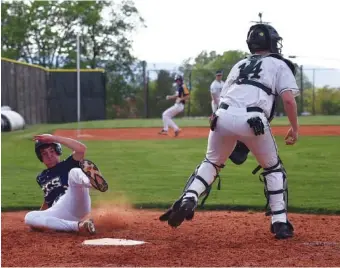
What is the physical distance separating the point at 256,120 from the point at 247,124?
0.29 feet

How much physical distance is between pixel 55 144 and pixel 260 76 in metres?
2.06

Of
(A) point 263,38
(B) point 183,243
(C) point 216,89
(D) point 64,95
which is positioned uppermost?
(A) point 263,38

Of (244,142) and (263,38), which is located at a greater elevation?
(263,38)

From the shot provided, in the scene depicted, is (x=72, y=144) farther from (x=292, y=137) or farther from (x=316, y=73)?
(x=316, y=73)

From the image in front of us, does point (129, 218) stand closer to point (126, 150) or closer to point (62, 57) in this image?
point (126, 150)

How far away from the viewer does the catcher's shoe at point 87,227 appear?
23.3ft

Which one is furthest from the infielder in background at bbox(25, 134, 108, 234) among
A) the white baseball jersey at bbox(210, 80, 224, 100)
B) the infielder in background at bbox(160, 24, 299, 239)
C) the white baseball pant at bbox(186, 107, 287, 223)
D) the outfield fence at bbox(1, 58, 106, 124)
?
the outfield fence at bbox(1, 58, 106, 124)

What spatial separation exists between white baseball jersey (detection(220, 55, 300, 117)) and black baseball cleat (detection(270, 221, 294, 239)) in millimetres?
989

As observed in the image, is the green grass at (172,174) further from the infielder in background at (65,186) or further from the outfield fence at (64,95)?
the outfield fence at (64,95)

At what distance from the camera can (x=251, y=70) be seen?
675cm

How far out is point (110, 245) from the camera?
6.55 metres

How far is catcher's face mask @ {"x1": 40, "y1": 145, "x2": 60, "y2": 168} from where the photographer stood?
733cm

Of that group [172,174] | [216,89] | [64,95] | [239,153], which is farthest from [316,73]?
[239,153]

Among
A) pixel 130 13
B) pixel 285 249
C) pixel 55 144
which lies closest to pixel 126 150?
pixel 55 144
